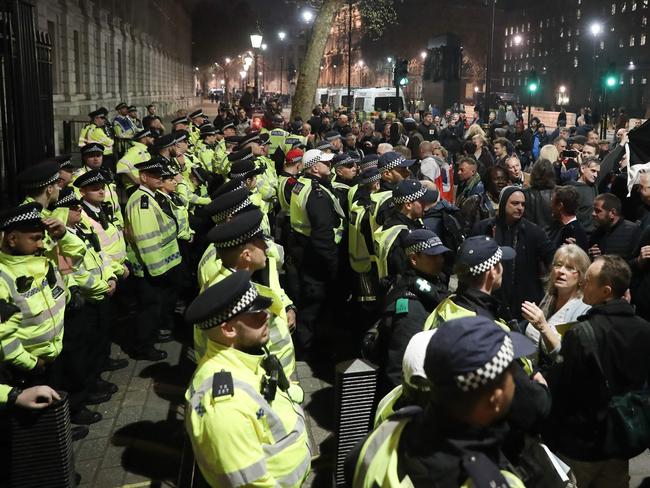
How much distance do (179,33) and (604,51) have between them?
2375 inches

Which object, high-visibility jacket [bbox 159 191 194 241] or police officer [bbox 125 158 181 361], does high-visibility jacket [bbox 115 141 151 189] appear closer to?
high-visibility jacket [bbox 159 191 194 241]

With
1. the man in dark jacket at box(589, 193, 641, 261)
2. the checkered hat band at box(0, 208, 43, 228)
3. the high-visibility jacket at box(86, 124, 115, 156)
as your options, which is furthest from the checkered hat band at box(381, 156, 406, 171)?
the high-visibility jacket at box(86, 124, 115, 156)

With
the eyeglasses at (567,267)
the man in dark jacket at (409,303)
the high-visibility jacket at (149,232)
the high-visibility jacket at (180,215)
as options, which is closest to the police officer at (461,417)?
the man in dark jacket at (409,303)

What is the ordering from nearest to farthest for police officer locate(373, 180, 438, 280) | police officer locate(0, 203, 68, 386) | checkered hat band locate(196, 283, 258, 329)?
1. checkered hat band locate(196, 283, 258, 329)
2. police officer locate(0, 203, 68, 386)
3. police officer locate(373, 180, 438, 280)

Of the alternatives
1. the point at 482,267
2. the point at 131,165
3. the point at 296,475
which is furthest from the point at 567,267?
the point at 131,165

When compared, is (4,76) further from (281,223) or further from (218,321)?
(218,321)

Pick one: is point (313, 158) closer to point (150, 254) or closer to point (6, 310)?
point (150, 254)

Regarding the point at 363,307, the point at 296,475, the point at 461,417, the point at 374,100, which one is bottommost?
the point at 363,307

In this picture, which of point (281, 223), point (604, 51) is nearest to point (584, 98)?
point (604, 51)

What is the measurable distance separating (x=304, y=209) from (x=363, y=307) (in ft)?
4.27

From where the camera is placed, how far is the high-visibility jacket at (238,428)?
2662 mm

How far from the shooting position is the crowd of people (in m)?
2.31

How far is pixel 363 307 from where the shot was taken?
7.11 meters

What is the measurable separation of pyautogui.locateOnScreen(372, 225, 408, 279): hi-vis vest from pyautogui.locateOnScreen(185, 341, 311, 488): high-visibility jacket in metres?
2.75
